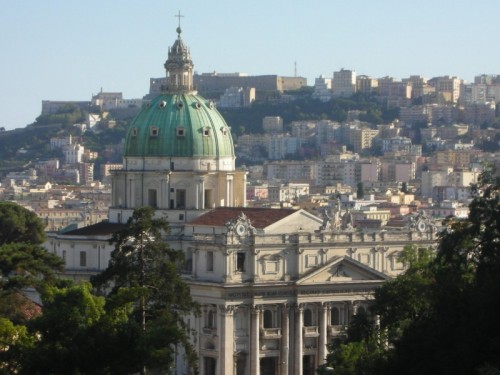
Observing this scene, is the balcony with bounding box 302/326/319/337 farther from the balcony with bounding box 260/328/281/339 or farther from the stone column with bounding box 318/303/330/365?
the balcony with bounding box 260/328/281/339

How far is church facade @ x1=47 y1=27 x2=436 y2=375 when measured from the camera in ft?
291

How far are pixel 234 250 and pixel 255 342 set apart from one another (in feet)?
11.5

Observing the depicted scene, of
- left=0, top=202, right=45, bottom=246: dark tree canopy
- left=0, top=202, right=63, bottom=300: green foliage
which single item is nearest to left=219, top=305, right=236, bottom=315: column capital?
left=0, top=202, right=63, bottom=300: green foliage

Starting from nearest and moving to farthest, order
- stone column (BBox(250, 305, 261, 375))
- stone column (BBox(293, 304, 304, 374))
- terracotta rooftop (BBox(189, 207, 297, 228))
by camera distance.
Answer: stone column (BBox(250, 305, 261, 375)) < stone column (BBox(293, 304, 304, 374)) < terracotta rooftop (BBox(189, 207, 297, 228))

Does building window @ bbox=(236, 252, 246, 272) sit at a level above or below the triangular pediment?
above

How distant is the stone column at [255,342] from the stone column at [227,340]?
2.71ft

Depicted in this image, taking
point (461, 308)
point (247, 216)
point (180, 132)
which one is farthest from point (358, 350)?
point (180, 132)

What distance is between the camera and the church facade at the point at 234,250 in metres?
88.8

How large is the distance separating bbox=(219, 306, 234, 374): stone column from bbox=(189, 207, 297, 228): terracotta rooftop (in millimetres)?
5126

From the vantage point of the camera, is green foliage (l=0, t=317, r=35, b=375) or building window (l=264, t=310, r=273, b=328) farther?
building window (l=264, t=310, r=273, b=328)

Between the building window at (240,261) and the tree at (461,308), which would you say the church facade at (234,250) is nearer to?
the building window at (240,261)

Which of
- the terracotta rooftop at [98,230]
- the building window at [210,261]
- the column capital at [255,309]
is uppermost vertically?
the terracotta rooftop at [98,230]

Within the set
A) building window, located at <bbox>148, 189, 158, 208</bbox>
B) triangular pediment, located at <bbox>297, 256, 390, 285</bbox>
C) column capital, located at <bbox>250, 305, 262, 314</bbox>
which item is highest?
building window, located at <bbox>148, 189, 158, 208</bbox>

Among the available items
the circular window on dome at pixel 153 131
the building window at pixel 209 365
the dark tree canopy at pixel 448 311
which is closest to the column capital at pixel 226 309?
the building window at pixel 209 365
